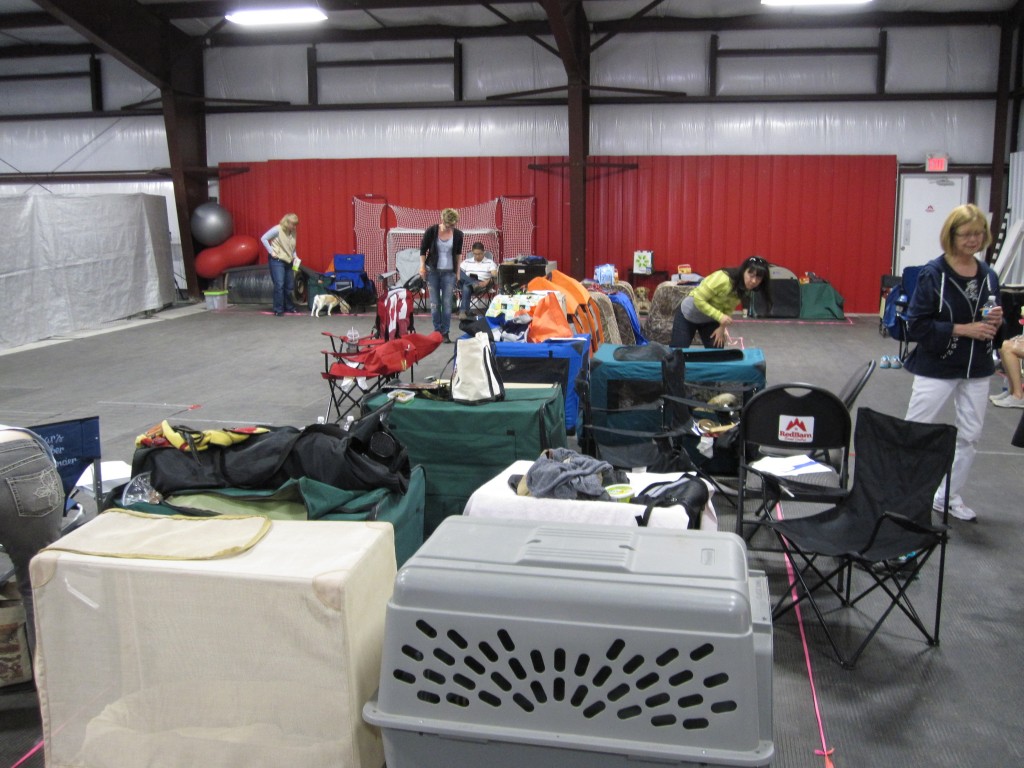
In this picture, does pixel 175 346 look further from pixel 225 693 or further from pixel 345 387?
pixel 225 693

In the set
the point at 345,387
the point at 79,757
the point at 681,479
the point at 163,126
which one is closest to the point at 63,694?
the point at 79,757

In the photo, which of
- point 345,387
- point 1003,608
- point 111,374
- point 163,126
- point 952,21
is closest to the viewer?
point 1003,608

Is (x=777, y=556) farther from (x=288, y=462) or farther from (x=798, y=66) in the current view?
(x=798, y=66)

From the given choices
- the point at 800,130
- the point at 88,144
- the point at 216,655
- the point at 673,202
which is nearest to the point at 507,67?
the point at 673,202

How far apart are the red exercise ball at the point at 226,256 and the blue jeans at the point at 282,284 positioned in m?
1.27

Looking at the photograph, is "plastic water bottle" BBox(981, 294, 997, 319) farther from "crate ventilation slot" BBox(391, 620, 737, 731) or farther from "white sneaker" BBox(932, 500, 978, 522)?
"crate ventilation slot" BBox(391, 620, 737, 731)

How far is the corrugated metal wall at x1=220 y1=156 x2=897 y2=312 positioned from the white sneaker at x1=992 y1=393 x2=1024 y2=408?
21.4 ft

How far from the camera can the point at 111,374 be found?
27.0 feet

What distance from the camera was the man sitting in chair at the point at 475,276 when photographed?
38.0ft

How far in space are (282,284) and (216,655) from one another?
1122 cm

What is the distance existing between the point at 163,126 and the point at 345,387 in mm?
9260

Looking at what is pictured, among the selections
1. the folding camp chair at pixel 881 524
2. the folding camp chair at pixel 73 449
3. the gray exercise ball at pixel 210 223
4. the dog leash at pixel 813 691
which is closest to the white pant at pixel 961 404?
the folding camp chair at pixel 881 524

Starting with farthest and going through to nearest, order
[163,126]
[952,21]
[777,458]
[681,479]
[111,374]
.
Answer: [163,126] → [952,21] → [111,374] → [777,458] → [681,479]

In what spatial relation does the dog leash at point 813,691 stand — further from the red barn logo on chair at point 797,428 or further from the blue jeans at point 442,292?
the blue jeans at point 442,292
